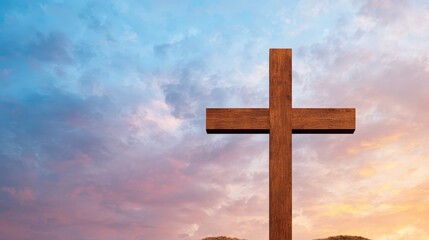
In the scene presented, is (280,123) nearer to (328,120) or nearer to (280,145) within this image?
(280,145)

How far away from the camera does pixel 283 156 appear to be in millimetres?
10789

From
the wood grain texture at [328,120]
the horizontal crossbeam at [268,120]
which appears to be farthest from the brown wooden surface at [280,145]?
the wood grain texture at [328,120]

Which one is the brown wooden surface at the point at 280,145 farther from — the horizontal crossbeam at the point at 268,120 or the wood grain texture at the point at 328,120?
the wood grain texture at the point at 328,120

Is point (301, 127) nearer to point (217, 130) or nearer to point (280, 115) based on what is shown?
point (280, 115)

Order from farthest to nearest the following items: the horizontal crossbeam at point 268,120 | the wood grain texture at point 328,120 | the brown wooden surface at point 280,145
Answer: the wood grain texture at point 328,120 < the horizontal crossbeam at point 268,120 < the brown wooden surface at point 280,145

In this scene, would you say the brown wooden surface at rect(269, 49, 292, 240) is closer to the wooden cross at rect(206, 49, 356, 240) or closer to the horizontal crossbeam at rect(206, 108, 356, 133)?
the wooden cross at rect(206, 49, 356, 240)

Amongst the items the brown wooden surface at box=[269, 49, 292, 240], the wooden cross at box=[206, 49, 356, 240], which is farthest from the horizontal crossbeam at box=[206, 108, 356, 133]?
the brown wooden surface at box=[269, 49, 292, 240]

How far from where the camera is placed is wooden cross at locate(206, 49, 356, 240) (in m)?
10.6

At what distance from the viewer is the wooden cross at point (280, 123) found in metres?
10.6

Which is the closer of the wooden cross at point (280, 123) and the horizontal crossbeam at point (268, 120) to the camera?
the wooden cross at point (280, 123)

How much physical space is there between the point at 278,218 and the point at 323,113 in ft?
7.31

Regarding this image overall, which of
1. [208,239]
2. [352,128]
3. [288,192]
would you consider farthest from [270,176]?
[208,239]

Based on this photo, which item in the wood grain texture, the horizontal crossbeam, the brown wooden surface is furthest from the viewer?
the wood grain texture

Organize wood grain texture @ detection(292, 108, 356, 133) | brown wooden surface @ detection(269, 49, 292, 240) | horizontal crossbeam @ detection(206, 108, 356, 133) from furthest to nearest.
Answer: wood grain texture @ detection(292, 108, 356, 133) < horizontal crossbeam @ detection(206, 108, 356, 133) < brown wooden surface @ detection(269, 49, 292, 240)
